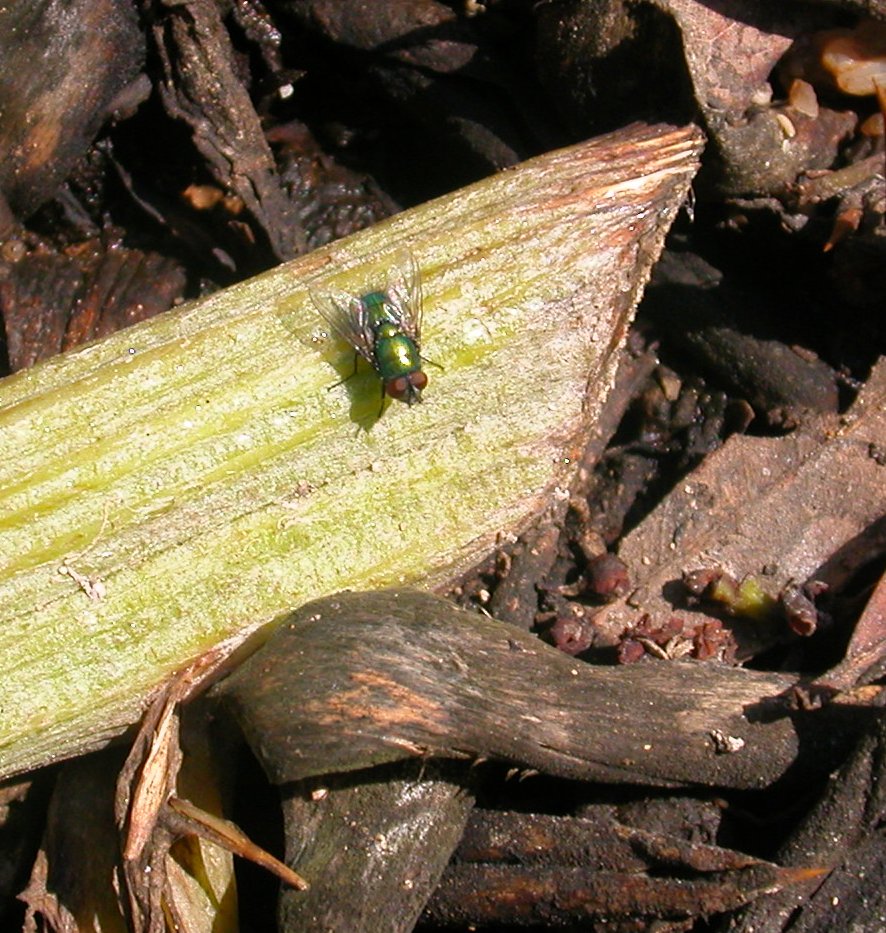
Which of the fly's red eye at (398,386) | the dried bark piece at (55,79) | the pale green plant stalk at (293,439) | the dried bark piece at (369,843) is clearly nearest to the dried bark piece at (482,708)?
the dried bark piece at (369,843)

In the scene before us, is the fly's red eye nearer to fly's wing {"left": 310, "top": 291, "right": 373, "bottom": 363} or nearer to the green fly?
the green fly

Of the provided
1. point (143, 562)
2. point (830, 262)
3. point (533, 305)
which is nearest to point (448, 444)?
point (533, 305)

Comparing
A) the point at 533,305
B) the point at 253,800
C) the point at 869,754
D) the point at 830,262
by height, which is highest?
the point at 533,305

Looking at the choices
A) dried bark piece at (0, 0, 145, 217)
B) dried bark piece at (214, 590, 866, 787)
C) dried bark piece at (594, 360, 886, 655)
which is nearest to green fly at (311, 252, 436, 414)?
dried bark piece at (214, 590, 866, 787)

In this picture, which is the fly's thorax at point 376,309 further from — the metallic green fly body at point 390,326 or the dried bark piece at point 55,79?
the dried bark piece at point 55,79

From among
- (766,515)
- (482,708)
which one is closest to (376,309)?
(482,708)

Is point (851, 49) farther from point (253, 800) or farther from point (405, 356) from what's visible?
point (253, 800)

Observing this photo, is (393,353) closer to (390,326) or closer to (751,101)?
(390,326)
